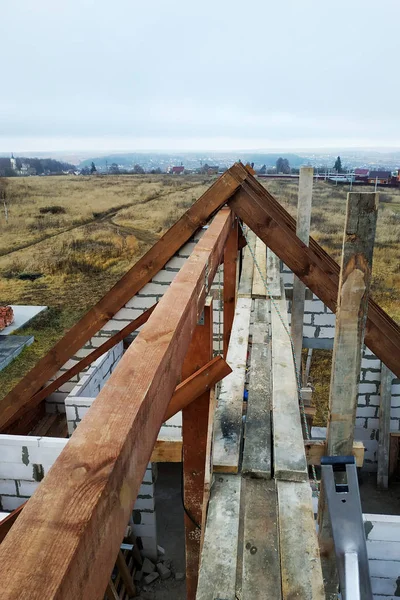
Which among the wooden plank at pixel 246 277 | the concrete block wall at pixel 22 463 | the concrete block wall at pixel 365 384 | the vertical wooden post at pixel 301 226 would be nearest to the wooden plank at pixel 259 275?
the wooden plank at pixel 246 277

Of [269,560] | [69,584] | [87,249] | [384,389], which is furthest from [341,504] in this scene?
[87,249]

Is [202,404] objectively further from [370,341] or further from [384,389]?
[384,389]

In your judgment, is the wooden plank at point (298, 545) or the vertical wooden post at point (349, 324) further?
the vertical wooden post at point (349, 324)

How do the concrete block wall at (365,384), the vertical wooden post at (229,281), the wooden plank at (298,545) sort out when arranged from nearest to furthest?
1. the wooden plank at (298,545)
2. the vertical wooden post at (229,281)
3. the concrete block wall at (365,384)

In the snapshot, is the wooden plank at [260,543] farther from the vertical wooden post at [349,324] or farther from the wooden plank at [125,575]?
the wooden plank at [125,575]

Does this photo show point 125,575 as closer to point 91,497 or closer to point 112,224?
point 91,497
